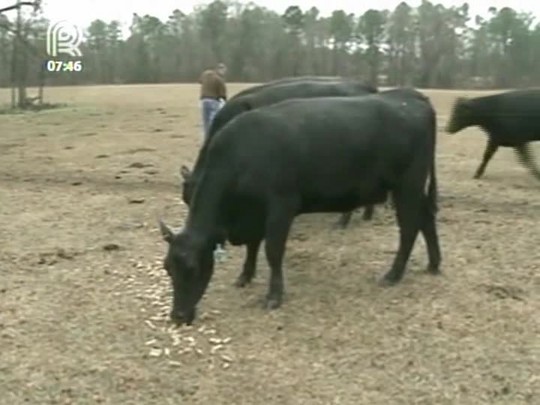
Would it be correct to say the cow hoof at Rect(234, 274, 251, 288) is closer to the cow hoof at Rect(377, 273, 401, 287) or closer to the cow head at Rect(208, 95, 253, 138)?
the cow hoof at Rect(377, 273, 401, 287)

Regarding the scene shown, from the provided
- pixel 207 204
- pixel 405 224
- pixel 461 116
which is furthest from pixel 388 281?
pixel 461 116

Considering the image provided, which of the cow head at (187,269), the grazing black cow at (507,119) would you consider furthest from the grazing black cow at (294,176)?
the grazing black cow at (507,119)

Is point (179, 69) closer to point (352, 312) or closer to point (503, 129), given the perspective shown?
point (503, 129)

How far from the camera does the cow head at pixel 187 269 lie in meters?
5.37

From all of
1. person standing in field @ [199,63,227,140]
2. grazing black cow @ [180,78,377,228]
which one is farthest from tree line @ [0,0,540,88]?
grazing black cow @ [180,78,377,228]

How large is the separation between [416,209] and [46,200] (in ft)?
16.7

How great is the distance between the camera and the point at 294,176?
5828 millimetres

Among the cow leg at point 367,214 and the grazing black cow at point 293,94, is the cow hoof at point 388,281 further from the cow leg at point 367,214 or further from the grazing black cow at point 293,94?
the cow leg at point 367,214

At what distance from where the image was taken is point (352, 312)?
5797 millimetres

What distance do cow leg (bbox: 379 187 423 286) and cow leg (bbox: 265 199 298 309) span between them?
91 centimetres

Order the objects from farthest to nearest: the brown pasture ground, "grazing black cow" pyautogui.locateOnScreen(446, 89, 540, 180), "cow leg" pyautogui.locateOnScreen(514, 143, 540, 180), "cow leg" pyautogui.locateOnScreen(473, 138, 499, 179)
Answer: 1. "cow leg" pyautogui.locateOnScreen(473, 138, 499, 179)
2. "cow leg" pyautogui.locateOnScreen(514, 143, 540, 180)
3. "grazing black cow" pyautogui.locateOnScreen(446, 89, 540, 180)
4. the brown pasture ground

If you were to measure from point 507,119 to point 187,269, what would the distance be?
697 centimetres

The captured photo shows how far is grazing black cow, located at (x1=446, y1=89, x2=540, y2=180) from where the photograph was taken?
10867mm

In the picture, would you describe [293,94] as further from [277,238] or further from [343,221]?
[277,238]
